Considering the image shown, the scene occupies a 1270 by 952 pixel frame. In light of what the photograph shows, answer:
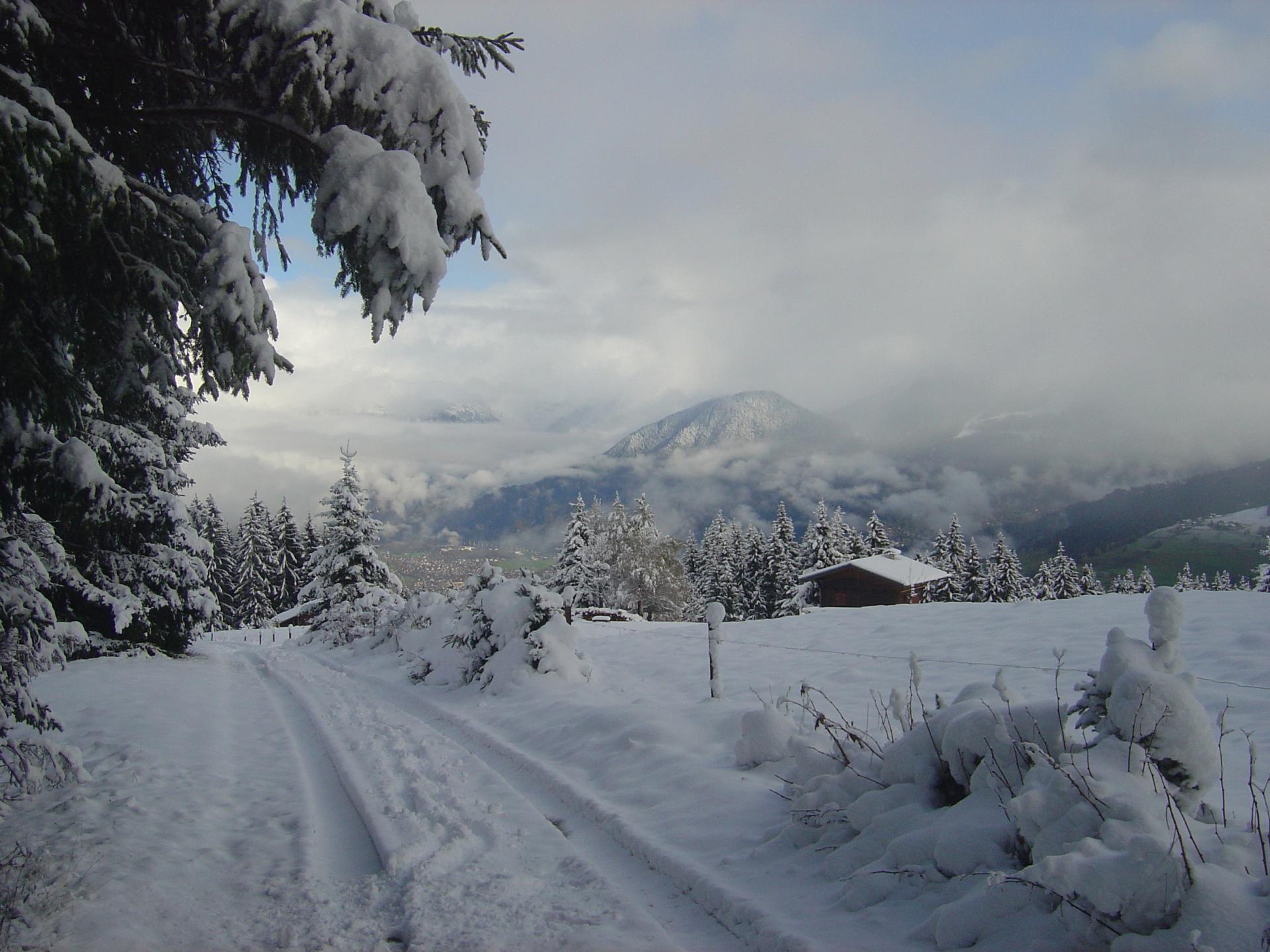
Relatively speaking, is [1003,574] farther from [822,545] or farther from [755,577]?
[755,577]

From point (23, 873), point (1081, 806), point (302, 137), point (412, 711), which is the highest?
point (302, 137)

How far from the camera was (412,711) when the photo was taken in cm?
951

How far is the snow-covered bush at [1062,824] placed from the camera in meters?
2.43

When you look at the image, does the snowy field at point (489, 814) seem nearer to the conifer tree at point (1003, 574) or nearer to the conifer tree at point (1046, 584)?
the conifer tree at point (1003, 574)

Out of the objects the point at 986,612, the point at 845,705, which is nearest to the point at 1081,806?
the point at 845,705

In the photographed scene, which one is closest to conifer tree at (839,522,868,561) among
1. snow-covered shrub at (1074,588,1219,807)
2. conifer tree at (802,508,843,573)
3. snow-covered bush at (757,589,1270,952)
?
conifer tree at (802,508,843,573)

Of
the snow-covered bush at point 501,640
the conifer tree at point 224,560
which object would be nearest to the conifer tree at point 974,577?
the snow-covered bush at point 501,640

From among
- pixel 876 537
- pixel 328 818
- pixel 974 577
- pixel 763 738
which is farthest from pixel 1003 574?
pixel 328 818

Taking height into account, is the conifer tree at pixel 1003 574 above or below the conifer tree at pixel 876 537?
below

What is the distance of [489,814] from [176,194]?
458 cm

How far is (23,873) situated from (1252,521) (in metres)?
263

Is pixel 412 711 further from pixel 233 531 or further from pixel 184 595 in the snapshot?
pixel 233 531

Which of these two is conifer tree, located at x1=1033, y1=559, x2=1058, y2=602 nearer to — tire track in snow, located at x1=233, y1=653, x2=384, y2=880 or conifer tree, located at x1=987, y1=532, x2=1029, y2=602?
conifer tree, located at x1=987, y1=532, x2=1029, y2=602

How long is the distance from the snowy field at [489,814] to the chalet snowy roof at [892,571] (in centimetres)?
2773
